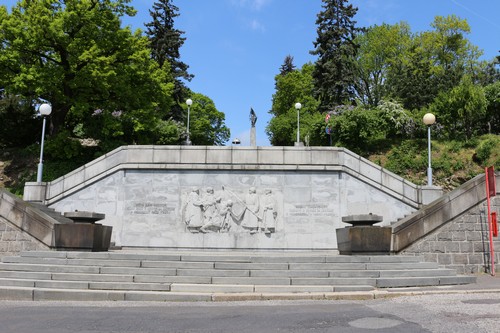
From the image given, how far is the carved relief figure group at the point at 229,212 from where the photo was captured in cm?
1605

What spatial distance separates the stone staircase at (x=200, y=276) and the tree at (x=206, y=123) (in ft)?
135

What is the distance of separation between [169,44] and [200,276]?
1546 inches

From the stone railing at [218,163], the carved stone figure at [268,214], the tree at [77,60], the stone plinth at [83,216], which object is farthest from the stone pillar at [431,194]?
the tree at [77,60]

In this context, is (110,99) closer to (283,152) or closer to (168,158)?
(168,158)

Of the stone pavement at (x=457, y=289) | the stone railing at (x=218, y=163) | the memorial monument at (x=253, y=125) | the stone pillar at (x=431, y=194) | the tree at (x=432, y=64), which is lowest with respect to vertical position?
the stone pavement at (x=457, y=289)

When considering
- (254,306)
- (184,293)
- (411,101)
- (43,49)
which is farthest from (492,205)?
(411,101)

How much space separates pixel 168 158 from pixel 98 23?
14763 mm

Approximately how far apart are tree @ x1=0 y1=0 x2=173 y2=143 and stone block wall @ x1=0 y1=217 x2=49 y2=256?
13.0 m

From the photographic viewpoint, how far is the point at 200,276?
9984 mm

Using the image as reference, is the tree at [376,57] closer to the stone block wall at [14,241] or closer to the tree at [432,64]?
the tree at [432,64]

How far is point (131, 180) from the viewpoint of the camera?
1670cm

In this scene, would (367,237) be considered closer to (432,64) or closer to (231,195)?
(231,195)

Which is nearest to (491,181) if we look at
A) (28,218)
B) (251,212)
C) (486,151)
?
(251,212)

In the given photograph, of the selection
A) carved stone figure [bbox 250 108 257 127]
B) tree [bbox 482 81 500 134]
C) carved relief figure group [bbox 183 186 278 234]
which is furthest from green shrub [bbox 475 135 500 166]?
carved relief figure group [bbox 183 186 278 234]
